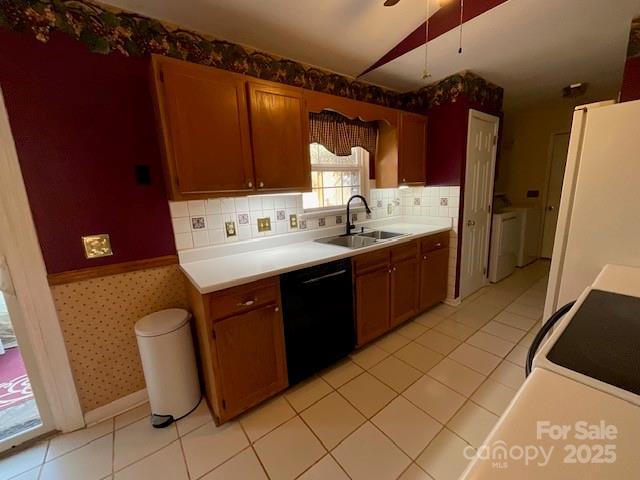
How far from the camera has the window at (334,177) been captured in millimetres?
2410

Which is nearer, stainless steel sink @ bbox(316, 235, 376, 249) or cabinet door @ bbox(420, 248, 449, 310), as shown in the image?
stainless steel sink @ bbox(316, 235, 376, 249)

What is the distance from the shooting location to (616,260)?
1198 millimetres

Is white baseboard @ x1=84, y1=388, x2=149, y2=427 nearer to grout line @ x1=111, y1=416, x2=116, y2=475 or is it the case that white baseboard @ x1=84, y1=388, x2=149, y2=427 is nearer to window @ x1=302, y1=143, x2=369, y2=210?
grout line @ x1=111, y1=416, x2=116, y2=475

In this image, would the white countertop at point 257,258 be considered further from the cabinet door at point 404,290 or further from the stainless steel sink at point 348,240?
the cabinet door at point 404,290

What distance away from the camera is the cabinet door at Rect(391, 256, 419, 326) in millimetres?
2289

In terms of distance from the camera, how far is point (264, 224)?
2098 millimetres

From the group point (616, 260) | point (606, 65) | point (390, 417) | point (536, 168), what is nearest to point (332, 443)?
point (390, 417)

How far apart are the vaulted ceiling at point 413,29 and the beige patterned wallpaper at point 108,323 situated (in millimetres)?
1551

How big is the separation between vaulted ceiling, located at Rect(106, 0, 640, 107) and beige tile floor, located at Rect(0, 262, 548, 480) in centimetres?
234

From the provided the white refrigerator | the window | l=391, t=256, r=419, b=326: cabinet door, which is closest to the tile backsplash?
the window

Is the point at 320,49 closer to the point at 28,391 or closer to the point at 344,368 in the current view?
the point at 344,368

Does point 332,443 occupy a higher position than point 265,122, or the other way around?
point 265,122

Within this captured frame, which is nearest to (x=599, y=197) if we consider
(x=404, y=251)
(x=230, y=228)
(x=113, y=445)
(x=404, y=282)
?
(x=404, y=251)

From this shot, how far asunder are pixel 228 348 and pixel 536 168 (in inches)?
197
